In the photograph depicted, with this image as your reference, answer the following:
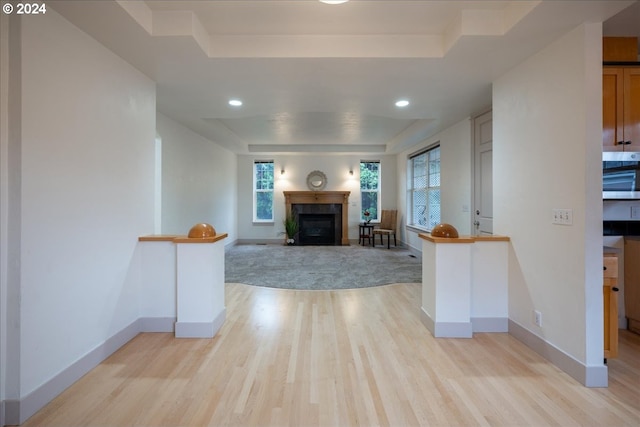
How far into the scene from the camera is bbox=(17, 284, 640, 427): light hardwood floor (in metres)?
1.68

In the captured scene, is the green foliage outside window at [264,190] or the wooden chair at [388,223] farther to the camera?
the green foliage outside window at [264,190]

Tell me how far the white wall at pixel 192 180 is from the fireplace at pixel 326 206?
1.70 m

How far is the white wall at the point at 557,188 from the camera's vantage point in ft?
6.54

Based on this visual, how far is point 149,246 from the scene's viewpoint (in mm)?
2773

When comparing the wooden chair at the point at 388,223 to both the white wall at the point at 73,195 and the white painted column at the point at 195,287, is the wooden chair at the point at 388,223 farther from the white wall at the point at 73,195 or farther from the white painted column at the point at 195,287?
the white wall at the point at 73,195

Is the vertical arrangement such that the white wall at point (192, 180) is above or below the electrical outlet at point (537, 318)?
above

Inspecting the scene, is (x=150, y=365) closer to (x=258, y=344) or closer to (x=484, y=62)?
(x=258, y=344)

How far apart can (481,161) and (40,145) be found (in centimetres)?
452

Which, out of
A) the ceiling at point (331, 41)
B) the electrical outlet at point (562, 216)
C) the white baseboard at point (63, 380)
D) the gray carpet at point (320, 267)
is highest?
the ceiling at point (331, 41)

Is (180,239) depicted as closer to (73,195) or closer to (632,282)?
(73,195)

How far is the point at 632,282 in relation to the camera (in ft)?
9.15

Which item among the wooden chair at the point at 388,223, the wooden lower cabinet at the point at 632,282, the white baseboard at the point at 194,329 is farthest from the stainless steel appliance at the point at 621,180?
the wooden chair at the point at 388,223

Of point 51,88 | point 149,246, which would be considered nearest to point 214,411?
point 149,246

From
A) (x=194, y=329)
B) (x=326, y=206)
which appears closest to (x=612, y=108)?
(x=194, y=329)
